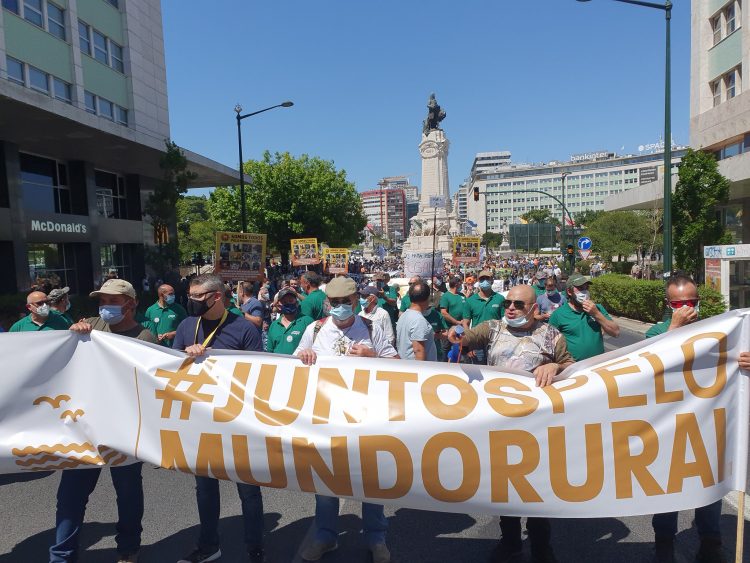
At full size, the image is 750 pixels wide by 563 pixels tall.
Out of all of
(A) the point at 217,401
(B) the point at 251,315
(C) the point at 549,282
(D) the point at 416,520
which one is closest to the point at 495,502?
(D) the point at 416,520

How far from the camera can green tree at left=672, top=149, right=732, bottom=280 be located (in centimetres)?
1666

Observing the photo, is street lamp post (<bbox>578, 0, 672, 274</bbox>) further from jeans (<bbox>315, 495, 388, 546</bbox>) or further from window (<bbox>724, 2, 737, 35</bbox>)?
jeans (<bbox>315, 495, 388, 546</bbox>)

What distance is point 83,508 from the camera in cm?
336

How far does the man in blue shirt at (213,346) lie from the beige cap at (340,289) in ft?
2.03

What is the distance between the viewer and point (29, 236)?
17203mm

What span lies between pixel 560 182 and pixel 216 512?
541 ft

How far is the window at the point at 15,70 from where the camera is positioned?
1733 centimetres

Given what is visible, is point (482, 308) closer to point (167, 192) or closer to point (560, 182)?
point (167, 192)

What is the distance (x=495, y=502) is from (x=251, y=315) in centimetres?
488

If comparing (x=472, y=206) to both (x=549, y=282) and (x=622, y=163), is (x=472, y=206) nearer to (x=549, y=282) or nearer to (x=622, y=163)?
(x=622, y=163)

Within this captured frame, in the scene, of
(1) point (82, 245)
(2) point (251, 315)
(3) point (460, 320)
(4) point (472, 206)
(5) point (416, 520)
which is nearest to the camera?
(5) point (416, 520)

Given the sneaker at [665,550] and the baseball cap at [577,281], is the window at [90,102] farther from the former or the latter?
the sneaker at [665,550]

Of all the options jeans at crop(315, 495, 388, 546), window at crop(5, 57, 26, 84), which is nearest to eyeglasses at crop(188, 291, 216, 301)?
jeans at crop(315, 495, 388, 546)

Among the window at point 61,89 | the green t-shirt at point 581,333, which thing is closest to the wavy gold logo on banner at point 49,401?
the green t-shirt at point 581,333
